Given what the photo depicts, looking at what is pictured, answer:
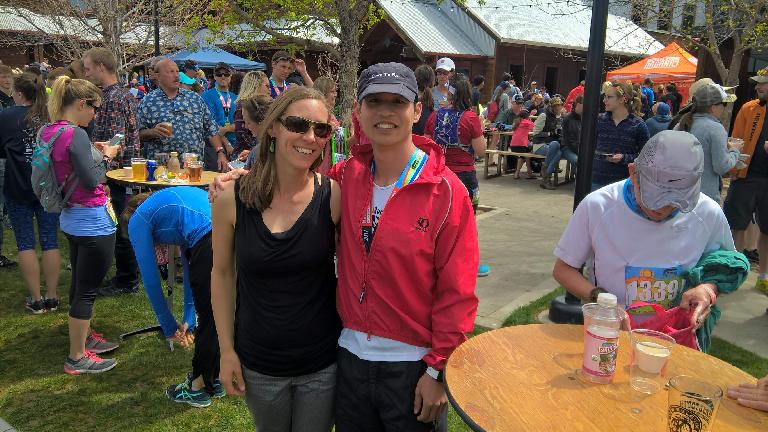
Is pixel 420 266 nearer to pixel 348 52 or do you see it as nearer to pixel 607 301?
pixel 607 301

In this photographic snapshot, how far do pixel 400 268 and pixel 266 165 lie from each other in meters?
0.67

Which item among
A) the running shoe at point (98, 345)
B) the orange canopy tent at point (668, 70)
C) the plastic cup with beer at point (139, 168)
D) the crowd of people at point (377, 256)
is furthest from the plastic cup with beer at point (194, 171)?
the orange canopy tent at point (668, 70)

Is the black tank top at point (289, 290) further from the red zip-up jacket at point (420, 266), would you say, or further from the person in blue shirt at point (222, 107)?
the person in blue shirt at point (222, 107)

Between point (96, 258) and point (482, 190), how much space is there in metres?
8.15

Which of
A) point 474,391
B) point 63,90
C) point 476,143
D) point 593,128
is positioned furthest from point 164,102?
point 474,391

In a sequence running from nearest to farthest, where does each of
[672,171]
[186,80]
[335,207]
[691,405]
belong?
[691,405] → [672,171] → [335,207] → [186,80]

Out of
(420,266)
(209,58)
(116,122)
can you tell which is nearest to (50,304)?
(116,122)

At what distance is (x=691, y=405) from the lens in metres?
1.52

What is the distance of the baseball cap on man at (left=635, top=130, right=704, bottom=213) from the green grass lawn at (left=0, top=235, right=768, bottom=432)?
77.3 inches

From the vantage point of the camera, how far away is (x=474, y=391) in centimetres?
177

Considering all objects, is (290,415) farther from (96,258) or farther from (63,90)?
(63,90)

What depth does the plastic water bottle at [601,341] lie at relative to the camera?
1813 millimetres

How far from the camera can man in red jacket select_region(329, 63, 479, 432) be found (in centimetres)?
196

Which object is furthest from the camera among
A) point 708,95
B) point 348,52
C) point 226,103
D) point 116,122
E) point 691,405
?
point 348,52
